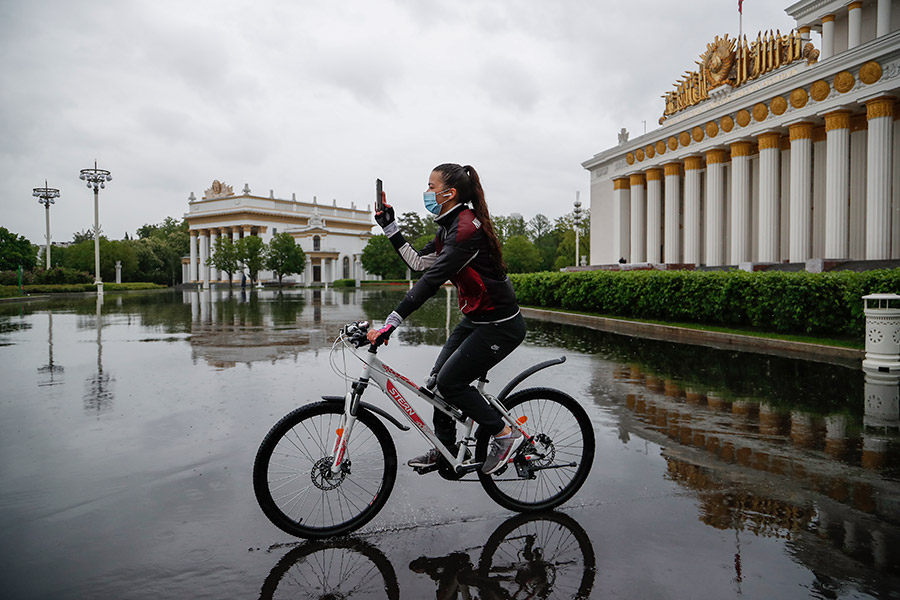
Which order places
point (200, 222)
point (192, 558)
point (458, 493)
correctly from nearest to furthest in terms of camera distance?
1. point (192, 558)
2. point (458, 493)
3. point (200, 222)

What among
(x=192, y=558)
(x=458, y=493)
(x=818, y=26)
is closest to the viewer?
(x=192, y=558)

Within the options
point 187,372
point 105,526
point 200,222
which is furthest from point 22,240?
point 105,526

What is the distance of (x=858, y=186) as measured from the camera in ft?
89.3

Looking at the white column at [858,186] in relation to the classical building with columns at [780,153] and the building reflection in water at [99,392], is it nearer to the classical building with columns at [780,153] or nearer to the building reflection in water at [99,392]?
the classical building with columns at [780,153]

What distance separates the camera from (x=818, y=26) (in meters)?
32.9

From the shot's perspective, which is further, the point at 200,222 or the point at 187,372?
the point at 200,222

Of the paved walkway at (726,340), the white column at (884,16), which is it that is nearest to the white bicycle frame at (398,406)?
the paved walkway at (726,340)

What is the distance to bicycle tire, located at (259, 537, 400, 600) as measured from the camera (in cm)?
306

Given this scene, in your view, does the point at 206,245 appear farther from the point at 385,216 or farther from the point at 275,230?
the point at 385,216

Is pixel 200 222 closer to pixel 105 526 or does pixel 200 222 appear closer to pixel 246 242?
pixel 246 242

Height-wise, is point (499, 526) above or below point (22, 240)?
below

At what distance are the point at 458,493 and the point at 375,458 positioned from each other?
0.95m

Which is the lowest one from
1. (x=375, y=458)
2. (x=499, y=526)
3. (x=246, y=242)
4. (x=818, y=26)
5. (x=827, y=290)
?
(x=499, y=526)

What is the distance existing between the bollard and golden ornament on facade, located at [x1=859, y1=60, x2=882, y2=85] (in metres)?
18.8
